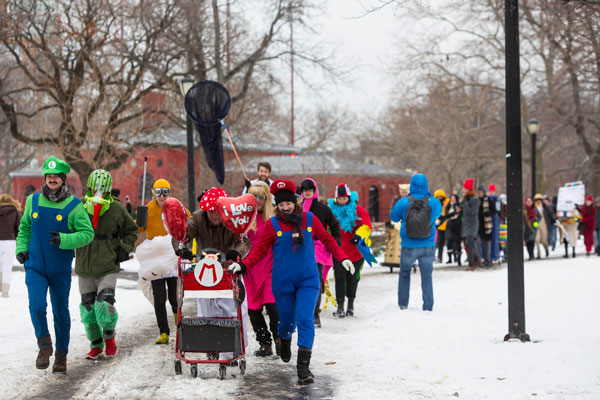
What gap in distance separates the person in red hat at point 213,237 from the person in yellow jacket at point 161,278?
1469 mm

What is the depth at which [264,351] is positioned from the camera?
773 cm

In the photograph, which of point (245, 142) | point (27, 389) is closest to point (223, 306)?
point (27, 389)

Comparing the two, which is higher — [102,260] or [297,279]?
[102,260]

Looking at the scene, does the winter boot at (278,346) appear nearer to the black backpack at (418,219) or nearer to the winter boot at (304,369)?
the winter boot at (304,369)

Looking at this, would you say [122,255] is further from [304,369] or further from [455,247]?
[455,247]

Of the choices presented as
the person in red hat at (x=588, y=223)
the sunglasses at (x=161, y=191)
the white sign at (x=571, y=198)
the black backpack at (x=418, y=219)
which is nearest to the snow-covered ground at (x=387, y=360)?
the black backpack at (x=418, y=219)

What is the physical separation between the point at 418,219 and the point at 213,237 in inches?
162

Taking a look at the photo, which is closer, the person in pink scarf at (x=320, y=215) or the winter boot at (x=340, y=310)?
the person in pink scarf at (x=320, y=215)

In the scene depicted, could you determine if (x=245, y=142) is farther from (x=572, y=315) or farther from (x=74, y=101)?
(x=572, y=315)

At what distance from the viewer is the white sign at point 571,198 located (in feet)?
80.0

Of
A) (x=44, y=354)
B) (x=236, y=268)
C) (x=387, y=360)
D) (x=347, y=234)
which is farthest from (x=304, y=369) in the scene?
(x=347, y=234)

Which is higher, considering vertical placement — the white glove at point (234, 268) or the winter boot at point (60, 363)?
the white glove at point (234, 268)

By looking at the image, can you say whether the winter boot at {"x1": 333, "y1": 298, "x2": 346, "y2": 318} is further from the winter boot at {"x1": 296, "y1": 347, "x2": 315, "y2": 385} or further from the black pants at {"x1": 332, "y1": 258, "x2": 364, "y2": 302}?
the winter boot at {"x1": 296, "y1": 347, "x2": 315, "y2": 385}

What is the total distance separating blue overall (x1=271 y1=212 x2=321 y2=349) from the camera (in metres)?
6.68
